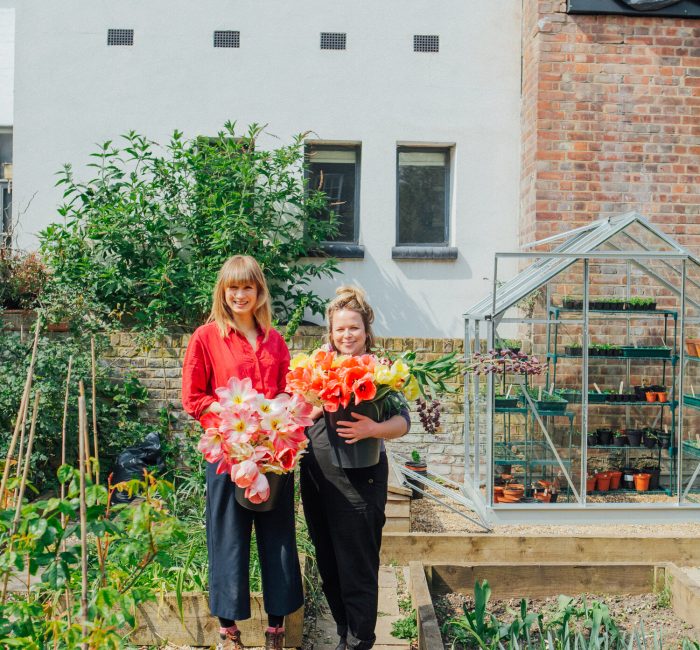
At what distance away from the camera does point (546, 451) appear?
23.2 feet

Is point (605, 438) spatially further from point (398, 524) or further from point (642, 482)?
point (398, 524)

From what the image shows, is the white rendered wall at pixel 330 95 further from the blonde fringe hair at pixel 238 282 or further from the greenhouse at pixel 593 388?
the blonde fringe hair at pixel 238 282

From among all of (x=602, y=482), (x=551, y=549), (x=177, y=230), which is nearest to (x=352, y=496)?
(x=551, y=549)

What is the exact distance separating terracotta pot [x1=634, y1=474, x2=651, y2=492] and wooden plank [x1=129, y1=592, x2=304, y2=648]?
448 centimetres

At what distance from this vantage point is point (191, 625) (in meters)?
3.65

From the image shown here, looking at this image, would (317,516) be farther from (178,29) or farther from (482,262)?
(178,29)

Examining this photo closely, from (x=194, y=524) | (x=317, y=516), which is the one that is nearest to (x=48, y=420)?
(x=194, y=524)

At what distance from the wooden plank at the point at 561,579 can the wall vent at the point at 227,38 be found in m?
5.92

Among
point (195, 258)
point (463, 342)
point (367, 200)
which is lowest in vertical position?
point (463, 342)

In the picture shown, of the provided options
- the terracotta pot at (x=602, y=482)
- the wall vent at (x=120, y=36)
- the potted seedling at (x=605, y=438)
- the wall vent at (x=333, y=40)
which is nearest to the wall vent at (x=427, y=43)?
the wall vent at (x=333, y=40)

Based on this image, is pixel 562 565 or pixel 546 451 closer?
pixel 562 565

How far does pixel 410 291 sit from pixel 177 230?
95.5 inches

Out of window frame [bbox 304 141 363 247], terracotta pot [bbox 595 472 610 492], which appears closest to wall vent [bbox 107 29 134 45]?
window frame [bbox 304 141 363 247]

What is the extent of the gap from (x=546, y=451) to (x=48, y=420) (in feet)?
14.0
